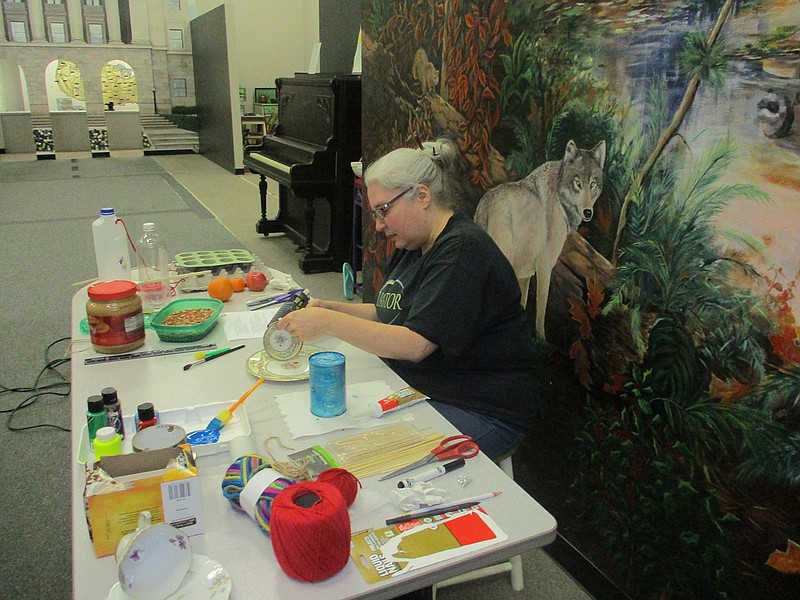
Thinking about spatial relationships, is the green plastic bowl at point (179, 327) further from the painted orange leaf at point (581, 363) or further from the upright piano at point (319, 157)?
the upright piano at point (319, 157)

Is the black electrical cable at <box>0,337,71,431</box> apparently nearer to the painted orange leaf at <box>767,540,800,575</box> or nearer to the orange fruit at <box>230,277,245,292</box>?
the orange fruit at <box>230,277,245,292</box>

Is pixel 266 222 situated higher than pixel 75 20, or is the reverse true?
pixel 75 20

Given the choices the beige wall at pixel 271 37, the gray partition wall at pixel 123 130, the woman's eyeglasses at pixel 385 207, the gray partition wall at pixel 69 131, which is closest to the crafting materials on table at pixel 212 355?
the woman's eyeglasses at pixel 385 207

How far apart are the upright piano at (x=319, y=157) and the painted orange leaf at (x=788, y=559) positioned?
3684 millimetres

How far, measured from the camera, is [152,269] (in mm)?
2078

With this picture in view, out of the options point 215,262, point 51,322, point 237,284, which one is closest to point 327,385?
point 237,284

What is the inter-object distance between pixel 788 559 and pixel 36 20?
47.9 feet

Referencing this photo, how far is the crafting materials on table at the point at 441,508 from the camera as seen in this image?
993mm

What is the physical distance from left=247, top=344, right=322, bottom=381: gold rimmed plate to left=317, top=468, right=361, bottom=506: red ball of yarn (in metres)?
0.48

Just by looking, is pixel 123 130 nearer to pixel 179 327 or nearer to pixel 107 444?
pixel 179 327

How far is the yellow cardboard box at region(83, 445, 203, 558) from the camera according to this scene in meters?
0.89

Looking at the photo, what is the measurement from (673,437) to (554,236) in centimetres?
65

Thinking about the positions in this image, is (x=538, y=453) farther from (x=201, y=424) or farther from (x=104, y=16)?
(x=104, y=16)

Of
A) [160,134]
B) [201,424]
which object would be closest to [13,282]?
[201,424]
